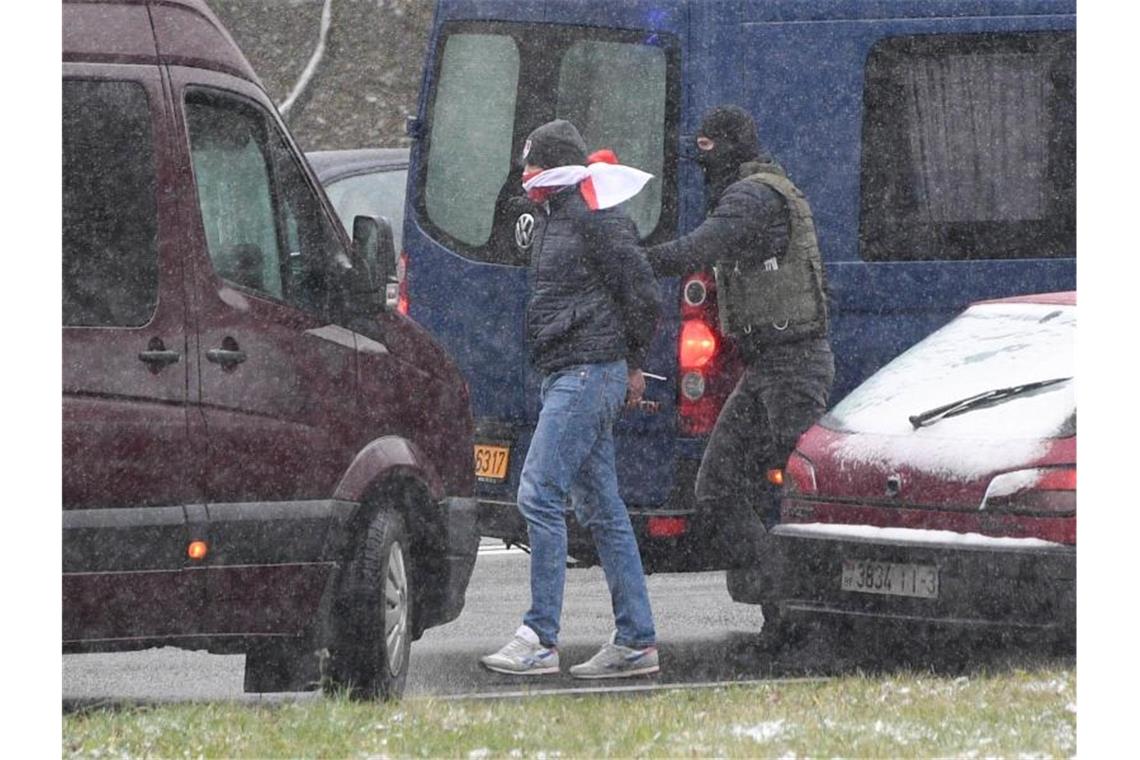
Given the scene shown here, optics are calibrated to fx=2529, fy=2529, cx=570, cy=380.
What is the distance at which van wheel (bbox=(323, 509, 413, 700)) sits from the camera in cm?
838

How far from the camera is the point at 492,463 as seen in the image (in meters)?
10.5

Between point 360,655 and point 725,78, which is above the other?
point 725,78

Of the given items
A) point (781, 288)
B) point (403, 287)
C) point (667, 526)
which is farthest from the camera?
point (403, 287)

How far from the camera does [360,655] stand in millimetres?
8406

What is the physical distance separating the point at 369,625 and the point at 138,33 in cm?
210

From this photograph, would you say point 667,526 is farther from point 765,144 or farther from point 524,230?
point 765,144

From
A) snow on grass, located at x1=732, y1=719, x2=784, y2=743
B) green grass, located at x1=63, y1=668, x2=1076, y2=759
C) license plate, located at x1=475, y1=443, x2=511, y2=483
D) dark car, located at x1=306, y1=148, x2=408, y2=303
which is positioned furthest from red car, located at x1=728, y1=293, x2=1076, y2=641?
dark car, located at x1=306, y1=148, x2=408, y2=303

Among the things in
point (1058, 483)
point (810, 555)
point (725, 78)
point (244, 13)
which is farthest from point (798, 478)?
point (244, 13)

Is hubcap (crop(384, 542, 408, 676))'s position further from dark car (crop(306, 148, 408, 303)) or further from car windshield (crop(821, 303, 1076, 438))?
dark car (crop(306, 148, 408, 303))

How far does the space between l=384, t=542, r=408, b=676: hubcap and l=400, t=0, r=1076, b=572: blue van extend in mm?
1710

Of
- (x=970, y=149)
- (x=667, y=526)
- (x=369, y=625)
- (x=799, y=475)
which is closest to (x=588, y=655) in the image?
(x=667, y=526)

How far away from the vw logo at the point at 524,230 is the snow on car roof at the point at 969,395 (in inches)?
68.0

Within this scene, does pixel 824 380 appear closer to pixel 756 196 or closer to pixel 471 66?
pixel 756 196

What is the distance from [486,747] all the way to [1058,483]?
221 centimetres
